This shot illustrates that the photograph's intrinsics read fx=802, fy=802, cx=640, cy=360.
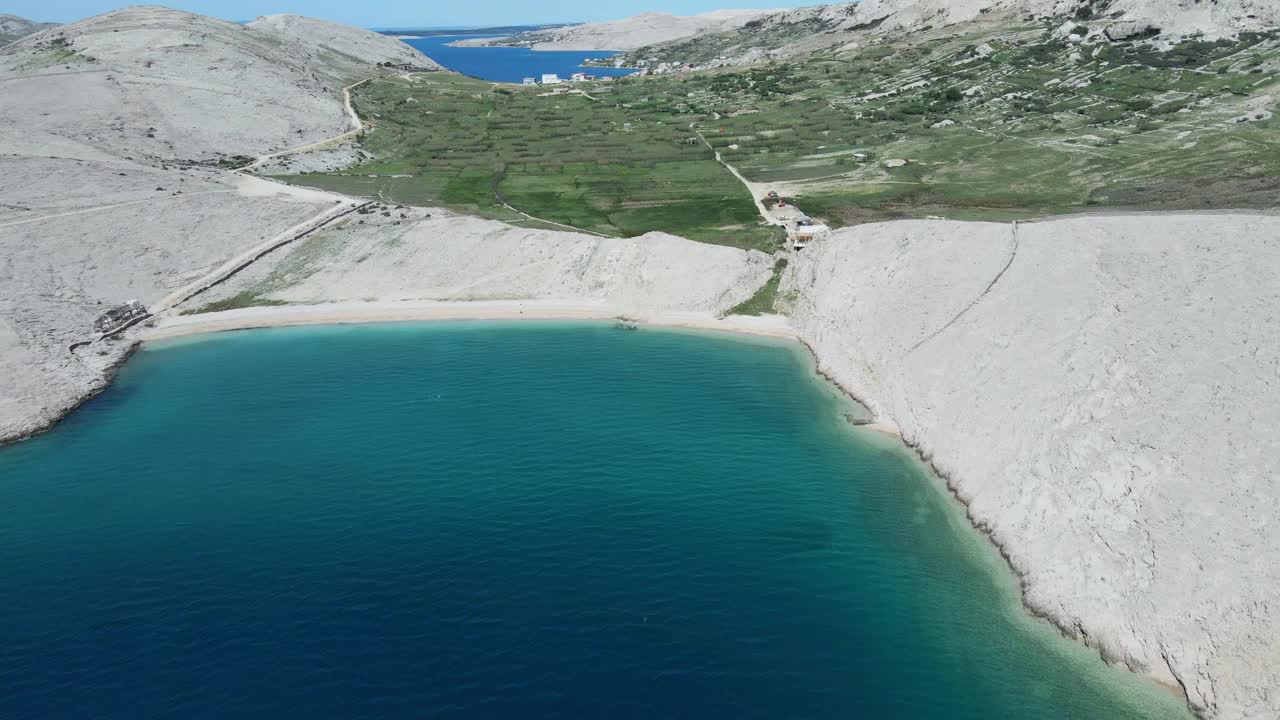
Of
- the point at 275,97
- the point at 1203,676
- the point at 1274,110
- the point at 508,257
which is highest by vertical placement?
the point at 275,97

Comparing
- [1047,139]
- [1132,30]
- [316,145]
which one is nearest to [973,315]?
[1047,139]

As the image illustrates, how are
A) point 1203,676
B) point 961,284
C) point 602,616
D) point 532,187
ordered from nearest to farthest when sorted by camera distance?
point 1203,676 → point 602,616 → point 961,284 → point 532,187

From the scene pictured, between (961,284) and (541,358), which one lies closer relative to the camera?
(961,284)

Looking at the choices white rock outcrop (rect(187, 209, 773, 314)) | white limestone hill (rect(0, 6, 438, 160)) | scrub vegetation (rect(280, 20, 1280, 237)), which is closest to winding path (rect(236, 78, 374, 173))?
white limestone hill (rect(0, 6, 438, 160))

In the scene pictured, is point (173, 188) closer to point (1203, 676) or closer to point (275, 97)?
point (275, 97)

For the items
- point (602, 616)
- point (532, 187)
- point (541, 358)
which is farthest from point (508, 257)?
point (602, 616)

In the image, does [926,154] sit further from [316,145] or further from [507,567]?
[507,567]

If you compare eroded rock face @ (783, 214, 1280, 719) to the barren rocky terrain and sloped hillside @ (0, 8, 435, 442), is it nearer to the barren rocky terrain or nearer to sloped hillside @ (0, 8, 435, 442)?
the barren rocky terrain
